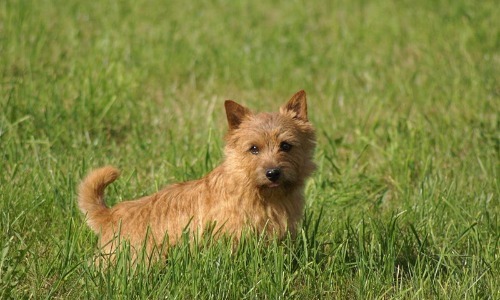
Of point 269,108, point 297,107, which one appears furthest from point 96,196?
point 269,108

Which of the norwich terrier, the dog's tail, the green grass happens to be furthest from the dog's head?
the dog's tail

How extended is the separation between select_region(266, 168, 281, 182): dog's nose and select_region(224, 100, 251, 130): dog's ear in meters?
0.49

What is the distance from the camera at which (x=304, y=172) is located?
17.4ft

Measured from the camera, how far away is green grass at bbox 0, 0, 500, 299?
16.3 feet

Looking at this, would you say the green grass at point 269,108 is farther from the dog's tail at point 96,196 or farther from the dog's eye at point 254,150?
the dog's eye at point 254,150

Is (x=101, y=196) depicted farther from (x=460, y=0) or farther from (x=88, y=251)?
(x=460, y=0)

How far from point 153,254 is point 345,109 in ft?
12.6

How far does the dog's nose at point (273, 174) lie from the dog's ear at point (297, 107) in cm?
54

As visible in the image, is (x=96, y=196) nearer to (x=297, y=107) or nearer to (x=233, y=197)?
(x=233, y=197)

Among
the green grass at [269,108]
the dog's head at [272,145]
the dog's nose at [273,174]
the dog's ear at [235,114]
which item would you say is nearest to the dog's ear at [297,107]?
the dog's head at [272,145]

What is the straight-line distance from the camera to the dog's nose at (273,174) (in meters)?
5.06

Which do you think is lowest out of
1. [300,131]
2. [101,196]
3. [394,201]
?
[394,201]

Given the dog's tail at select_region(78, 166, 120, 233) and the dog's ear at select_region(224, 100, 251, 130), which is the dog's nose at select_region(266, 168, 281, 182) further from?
the dog's tail at select_region(78, 166, 120, 233)

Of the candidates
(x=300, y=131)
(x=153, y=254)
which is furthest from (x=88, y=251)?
(x=300, y=131)
